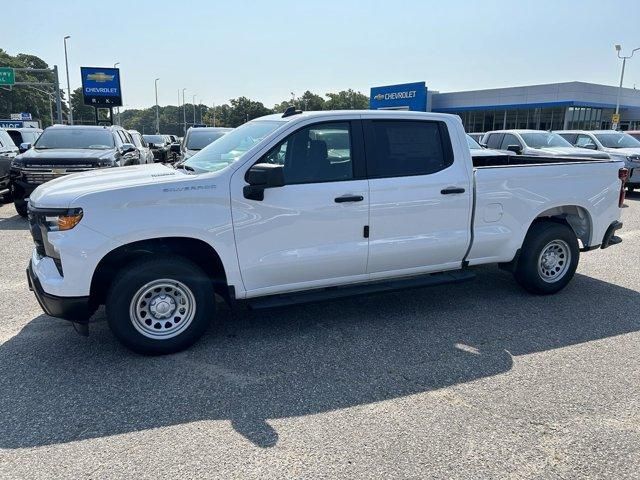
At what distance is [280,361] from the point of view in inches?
165

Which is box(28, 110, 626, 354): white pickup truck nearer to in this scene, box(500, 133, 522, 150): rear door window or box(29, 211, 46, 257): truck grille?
box(29, 211, 46, 257): truck grille

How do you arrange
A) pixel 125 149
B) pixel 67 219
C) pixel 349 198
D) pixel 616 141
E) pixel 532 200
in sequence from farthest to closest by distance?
pixel 616 141, pixel 125 149, pixel 532 200, pixel 349 198, pixel 67 219

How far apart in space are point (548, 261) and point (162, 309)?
14.0 feet

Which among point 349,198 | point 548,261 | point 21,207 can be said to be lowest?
point 21,207

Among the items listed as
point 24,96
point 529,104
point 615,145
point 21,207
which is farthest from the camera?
point 24,96

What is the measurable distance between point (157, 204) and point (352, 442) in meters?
2.29

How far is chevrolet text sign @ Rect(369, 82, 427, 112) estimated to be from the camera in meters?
48.2

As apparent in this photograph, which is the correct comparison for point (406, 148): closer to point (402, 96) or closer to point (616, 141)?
point (616, 141)

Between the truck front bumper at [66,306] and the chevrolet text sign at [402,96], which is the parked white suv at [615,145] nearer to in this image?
the truck front bumper at [66,306]

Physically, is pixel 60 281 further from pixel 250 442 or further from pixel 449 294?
pixel 449 294

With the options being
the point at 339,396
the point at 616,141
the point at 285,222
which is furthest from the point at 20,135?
the point at 616,141

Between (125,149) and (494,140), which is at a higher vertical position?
(494,140)

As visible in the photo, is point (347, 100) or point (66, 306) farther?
point (347, 100)

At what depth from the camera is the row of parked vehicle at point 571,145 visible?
14320 mm
